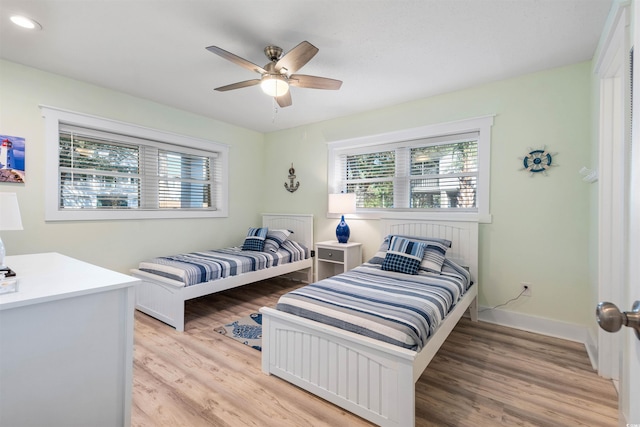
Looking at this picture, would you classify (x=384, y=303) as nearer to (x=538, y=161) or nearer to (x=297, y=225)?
(x=538, y=161)

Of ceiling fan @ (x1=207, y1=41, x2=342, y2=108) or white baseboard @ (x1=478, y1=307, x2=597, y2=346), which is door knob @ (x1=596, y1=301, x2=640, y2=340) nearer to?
ceiling fan @ (x1=207, y1=41, x2=342, y2=108)

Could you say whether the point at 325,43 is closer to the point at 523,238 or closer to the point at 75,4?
→ the point at 75,4

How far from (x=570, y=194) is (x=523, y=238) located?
53 cm

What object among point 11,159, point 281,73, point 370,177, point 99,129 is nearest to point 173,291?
point 11,159

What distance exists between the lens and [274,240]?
13.1 ft

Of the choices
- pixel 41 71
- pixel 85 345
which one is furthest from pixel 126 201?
pixel 85 345

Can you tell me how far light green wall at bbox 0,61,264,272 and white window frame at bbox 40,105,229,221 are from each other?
52mm

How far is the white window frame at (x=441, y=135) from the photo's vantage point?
2971mm

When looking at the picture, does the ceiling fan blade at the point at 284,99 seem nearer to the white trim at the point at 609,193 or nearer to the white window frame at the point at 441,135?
the white window frame at the point at 441,135

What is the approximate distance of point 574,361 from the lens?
86.7 inches

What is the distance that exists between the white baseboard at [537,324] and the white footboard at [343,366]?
6.27ft

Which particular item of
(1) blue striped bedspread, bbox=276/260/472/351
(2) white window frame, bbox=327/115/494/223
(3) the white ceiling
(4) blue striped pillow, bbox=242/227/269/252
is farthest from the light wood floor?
(3) the white ceiling

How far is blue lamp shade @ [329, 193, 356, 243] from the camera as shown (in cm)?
366

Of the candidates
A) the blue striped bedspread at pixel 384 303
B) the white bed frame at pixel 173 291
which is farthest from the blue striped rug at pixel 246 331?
the blue striped bedspread at pixel 384 303
